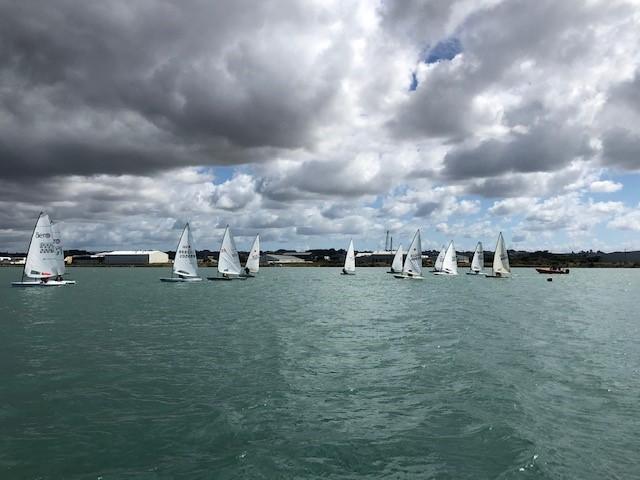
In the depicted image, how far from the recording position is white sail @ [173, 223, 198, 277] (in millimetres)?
95644

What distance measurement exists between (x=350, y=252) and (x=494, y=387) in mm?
136006

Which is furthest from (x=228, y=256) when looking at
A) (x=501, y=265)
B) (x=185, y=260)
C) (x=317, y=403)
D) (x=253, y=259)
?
(x=317, y=403)

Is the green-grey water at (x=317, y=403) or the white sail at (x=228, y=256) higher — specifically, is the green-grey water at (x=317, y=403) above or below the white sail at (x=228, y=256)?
below

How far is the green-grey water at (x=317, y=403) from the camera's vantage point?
1323 centimetres

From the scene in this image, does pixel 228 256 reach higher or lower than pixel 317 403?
higher

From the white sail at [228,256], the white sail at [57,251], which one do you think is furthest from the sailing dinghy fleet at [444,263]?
the white sail at [57,251]

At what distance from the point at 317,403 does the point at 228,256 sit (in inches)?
3629

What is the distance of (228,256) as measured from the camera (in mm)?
108688

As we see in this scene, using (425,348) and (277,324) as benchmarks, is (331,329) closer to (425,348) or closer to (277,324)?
(277,324)

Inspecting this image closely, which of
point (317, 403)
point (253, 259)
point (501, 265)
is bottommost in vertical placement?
point (317, 403)

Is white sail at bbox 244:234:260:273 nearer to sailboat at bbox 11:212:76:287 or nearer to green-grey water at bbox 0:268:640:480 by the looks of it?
sailboat at bbox 11:212:76:287

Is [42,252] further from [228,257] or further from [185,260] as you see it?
[228,257]

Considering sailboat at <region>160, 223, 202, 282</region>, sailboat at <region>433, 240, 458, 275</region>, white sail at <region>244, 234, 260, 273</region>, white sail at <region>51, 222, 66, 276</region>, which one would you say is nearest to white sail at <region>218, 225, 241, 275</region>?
sailboat at <region>160, 223, 202, 282</region>

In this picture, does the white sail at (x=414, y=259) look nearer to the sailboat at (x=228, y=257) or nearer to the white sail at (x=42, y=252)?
the sailboat at (x=228, y=257)
